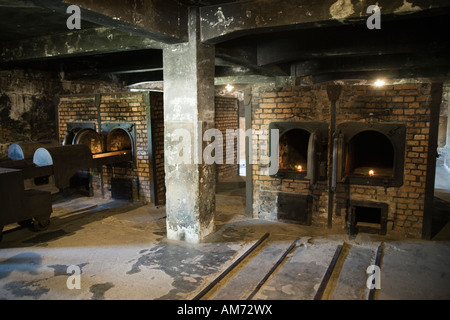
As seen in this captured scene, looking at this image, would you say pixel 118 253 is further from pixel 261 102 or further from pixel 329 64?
pixel 329 64

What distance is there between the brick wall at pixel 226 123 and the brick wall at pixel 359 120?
11.6 feet

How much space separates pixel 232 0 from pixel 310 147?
2108 mm

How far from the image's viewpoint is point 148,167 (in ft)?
20.9

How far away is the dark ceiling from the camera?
166 inches

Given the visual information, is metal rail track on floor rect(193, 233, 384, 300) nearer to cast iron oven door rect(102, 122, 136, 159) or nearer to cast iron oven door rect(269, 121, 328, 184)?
cast iron oven door rect(269, 121, 328, 184)

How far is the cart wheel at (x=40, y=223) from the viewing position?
489cm

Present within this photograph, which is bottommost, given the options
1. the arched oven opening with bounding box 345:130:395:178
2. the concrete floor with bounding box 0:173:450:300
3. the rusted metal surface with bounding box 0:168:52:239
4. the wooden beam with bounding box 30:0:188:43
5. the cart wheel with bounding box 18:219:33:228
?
the concrete floor with bounding box 0:173:450:300

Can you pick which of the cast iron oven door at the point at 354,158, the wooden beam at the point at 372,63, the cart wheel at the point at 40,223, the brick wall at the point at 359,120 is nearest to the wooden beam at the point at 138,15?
the brick wall at the point at 359,120

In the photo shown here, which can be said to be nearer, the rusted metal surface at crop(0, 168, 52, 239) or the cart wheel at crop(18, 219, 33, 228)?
the rusted metal surface at crop(0, 168, 52, 239)

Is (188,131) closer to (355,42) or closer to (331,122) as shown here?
(331,122)

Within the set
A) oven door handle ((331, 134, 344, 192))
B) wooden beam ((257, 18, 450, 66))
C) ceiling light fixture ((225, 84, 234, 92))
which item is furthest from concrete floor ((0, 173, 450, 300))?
ceiling light fixture ((225, 84, 234, 92))

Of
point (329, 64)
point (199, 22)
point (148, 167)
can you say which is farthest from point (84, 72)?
point (329, 64)

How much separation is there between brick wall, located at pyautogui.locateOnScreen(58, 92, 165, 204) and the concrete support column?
1.88 metres

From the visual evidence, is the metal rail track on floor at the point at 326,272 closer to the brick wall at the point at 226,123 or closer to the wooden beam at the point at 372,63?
the wooden beam at the point at 372,63
